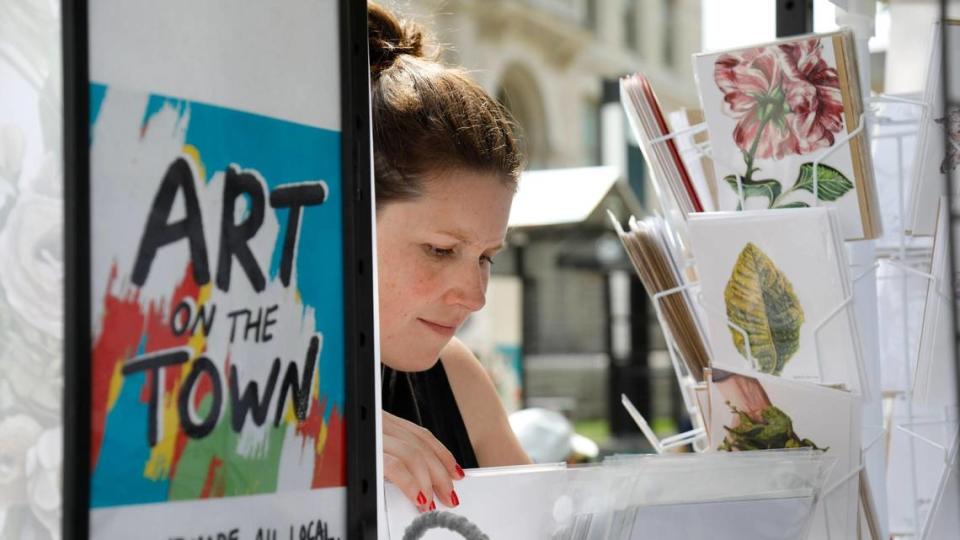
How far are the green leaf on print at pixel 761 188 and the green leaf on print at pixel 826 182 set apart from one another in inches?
1.2

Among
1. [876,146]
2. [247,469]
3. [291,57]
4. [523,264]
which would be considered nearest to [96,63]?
[291,57]

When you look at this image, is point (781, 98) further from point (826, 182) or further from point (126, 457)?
point (126, 457)

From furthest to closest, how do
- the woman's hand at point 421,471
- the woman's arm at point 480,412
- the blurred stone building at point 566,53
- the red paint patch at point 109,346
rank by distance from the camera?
1. the blurred stone building at point 566,53
2. the woman's arm at point 480,412
3. the woman's hand at point 421,471
4. the red paint patch at point 109,346

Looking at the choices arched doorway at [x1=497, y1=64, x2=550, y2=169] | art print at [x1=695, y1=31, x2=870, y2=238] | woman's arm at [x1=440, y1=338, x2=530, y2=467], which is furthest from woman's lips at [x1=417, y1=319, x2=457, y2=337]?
arched doorway at [x1=497, y1=64, x2=550, y2=169]

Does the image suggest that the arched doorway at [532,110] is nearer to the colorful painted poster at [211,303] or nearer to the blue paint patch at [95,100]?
the colorful painted poster at [211,303]

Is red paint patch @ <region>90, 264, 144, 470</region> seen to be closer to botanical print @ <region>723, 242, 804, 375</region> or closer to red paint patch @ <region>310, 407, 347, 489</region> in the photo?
red paint patch @ <region>310, 407, 347, 489</region>

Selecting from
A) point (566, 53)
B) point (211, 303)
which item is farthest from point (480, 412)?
point (566, 53)

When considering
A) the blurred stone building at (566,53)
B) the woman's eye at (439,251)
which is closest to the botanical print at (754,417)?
the woman's eye at (439,251)

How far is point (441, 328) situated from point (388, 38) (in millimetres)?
377

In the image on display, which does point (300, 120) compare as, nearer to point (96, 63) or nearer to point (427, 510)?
point (96, 63)

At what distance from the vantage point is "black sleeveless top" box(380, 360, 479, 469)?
1.55 m

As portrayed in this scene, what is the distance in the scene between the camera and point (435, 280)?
1340 millimetres

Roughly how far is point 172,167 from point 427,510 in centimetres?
45

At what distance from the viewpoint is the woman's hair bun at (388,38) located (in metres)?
1.42
